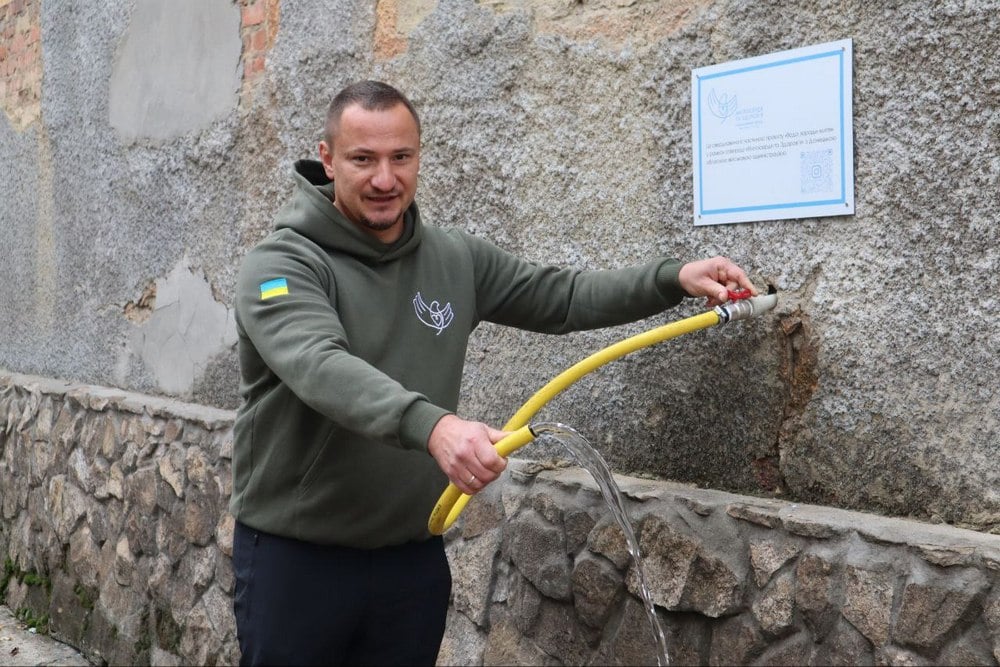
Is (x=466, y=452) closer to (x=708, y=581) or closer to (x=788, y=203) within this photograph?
(x=708, y=581)

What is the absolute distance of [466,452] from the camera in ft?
6.05

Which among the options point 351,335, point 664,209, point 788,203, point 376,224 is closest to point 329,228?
point 376,224

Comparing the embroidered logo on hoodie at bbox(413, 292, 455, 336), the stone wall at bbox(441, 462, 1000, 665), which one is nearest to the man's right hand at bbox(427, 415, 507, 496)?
the embroidered logo on hoodie at bbox(413, 292, 455, 336)

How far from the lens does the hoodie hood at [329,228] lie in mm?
2393

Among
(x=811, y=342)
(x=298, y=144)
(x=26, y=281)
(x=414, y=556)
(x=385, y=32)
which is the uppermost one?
(x=385, y=32)

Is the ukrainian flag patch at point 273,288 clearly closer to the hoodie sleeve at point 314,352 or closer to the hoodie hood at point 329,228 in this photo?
the hoodie sleeve at point 314,352

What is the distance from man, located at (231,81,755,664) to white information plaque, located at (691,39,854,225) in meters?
0.26

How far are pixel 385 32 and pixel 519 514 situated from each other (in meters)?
1.59

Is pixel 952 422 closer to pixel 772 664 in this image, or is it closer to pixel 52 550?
pixel 772 664

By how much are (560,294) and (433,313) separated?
0.36 meters

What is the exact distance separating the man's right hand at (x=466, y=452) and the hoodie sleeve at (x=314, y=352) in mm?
28

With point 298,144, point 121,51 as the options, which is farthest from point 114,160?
point 298,144

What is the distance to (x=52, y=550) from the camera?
5.28m

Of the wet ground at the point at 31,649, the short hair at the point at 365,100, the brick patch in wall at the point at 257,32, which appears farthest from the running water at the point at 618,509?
the wet ground at the point at 31,649
